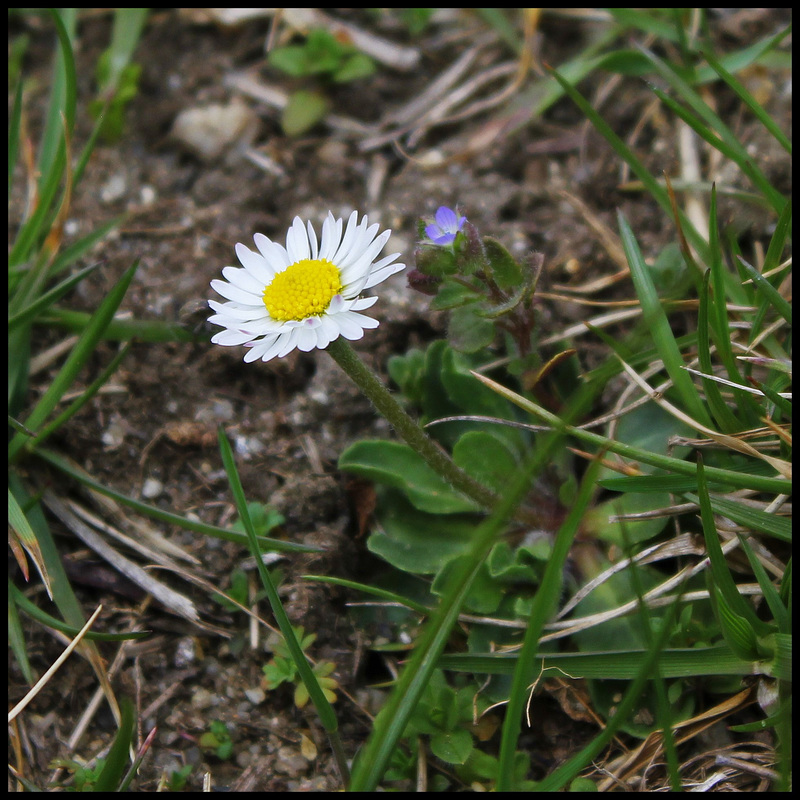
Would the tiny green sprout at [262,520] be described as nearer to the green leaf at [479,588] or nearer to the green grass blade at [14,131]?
the green leaf at [479,588]

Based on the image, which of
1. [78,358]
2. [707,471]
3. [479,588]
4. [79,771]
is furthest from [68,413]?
[707,471]

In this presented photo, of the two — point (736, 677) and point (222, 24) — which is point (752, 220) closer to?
point (736, 677)

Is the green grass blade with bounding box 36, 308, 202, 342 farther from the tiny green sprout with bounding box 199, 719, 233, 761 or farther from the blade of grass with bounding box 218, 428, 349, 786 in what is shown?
the tiny green sprout with bounding box 199, 719, 233, 761

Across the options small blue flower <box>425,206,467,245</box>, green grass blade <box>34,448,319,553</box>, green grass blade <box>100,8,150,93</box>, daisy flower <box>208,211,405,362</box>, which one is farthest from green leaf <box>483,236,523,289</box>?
green grass blade <box>100,8,150,93</box>

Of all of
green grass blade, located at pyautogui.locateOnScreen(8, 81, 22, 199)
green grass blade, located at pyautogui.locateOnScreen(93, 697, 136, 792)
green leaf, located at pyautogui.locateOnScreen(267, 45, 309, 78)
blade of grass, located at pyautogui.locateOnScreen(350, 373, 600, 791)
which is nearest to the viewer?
blade of grass, located at pyautogui.locateOnScreen(350, 373, 600, 791)

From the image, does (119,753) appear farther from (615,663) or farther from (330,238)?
(330,238)

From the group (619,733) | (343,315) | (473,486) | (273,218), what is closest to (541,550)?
(473,486)
